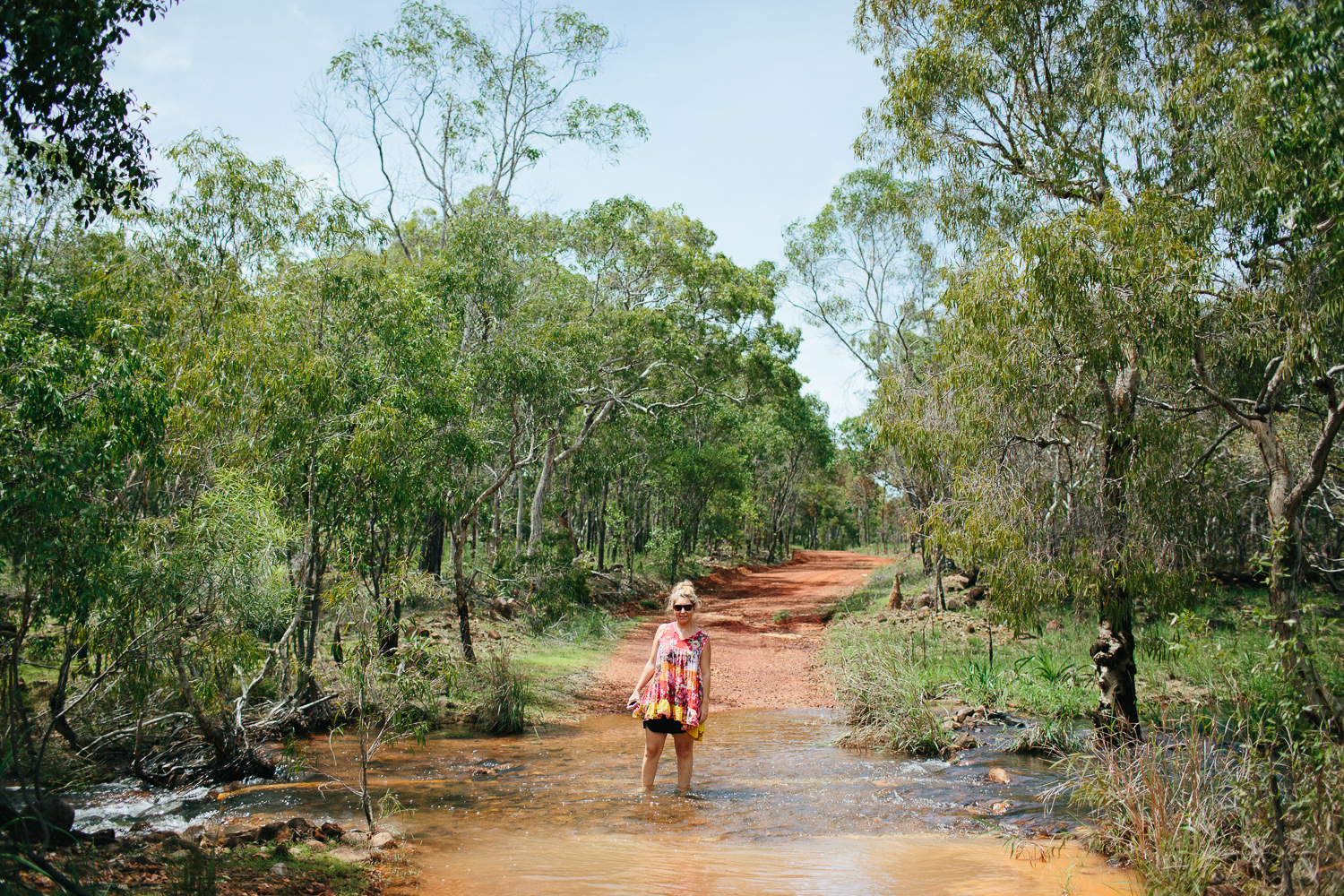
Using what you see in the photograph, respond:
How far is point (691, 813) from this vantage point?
21.2 feet

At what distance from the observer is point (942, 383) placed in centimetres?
1006

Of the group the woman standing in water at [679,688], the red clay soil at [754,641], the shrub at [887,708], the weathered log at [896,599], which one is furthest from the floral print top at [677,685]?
the weathered log at [896,599]

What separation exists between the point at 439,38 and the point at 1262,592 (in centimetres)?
2152

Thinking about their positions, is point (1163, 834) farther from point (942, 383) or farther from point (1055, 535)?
point (942, 383)

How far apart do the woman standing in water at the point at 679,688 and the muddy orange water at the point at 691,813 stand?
447mm

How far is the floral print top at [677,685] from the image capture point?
6.65 metres

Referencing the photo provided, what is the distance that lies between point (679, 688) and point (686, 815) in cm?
94

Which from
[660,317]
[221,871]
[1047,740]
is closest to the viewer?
[221,871]

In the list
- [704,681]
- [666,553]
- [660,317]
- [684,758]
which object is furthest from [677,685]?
[666,553]

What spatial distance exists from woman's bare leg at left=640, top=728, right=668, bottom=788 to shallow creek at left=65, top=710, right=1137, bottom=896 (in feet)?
0.49

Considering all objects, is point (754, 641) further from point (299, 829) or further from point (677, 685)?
point (299, 829)

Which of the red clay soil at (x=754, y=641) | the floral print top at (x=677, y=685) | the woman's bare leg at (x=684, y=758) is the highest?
the floral print top at (x=677, y=685)

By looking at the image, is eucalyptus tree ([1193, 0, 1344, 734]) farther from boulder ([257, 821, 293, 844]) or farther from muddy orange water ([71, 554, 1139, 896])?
boulder ([257, 821, 293, 844])

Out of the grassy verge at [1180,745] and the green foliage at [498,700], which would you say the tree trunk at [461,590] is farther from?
the grassy verge at [1180,745]
